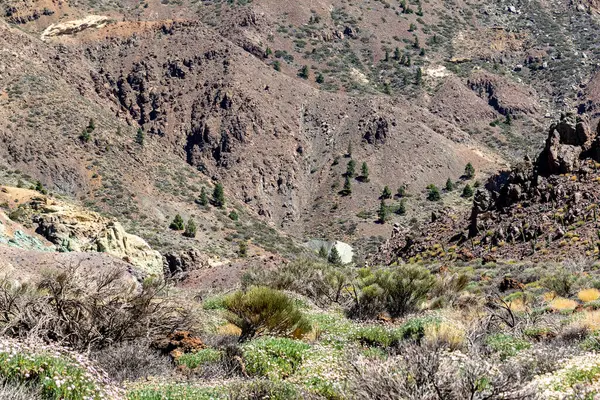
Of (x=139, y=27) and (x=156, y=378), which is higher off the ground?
(x=156, y=378)

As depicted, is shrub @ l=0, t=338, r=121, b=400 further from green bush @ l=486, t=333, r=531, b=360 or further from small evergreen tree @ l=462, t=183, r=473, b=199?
small evergreen tree @ l=462, t=183, r=473, b=199

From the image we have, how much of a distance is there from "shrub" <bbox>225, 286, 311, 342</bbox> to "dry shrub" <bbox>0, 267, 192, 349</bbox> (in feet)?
4.13

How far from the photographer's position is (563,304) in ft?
54.9

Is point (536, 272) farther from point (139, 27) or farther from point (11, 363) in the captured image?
point (139, 27)

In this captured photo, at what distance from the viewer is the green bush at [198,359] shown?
999 centimetres

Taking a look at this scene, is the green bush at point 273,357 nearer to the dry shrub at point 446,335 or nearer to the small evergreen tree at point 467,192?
the dry shrub at point 446,335

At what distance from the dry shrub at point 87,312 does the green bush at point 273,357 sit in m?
2.12

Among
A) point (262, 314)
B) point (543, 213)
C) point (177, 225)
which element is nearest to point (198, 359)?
point (262, 314)

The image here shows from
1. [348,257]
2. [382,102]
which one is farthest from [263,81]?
[348,257]

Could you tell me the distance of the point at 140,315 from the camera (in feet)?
36.3

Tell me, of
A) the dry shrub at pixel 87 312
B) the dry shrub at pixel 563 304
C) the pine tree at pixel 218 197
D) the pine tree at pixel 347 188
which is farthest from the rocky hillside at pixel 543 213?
the pine tree at pixel 347 188

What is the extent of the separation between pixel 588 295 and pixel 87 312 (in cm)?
1465

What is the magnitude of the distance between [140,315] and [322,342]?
11.7 ft

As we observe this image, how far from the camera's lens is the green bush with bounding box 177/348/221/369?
9.99 meters
